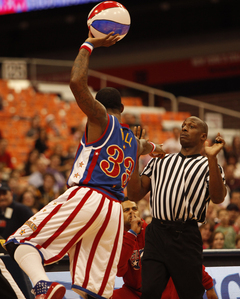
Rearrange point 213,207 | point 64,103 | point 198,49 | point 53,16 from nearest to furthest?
point 213,207
point 64,103
point 53,16
point 198,49

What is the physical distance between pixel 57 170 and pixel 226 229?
189 inches

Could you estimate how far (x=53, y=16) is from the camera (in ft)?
72.1

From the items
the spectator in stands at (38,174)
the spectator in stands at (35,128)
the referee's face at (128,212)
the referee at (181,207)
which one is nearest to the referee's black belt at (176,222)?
the referee at (181,207)

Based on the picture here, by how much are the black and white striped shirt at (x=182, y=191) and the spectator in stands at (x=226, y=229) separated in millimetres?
3368

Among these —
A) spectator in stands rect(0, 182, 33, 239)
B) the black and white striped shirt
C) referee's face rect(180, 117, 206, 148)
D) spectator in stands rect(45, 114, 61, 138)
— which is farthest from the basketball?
spectator in stands rect(45, 114, 61, 138)

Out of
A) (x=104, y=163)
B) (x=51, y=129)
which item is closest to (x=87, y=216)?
(x=104, y=163)

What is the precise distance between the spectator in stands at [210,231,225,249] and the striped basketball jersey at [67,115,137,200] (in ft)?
12.6

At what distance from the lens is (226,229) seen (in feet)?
26.5

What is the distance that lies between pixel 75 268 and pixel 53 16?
19.7 m

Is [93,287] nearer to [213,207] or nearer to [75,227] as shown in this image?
[75,227]

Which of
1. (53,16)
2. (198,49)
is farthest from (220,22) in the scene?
(53,16)

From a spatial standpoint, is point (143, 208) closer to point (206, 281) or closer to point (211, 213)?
point (211, 213)

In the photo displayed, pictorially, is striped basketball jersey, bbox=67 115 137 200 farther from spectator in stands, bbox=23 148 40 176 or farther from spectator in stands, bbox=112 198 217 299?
spectator in stands, bbox=23 148 40 176

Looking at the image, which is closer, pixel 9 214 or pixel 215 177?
pixel 215 177
